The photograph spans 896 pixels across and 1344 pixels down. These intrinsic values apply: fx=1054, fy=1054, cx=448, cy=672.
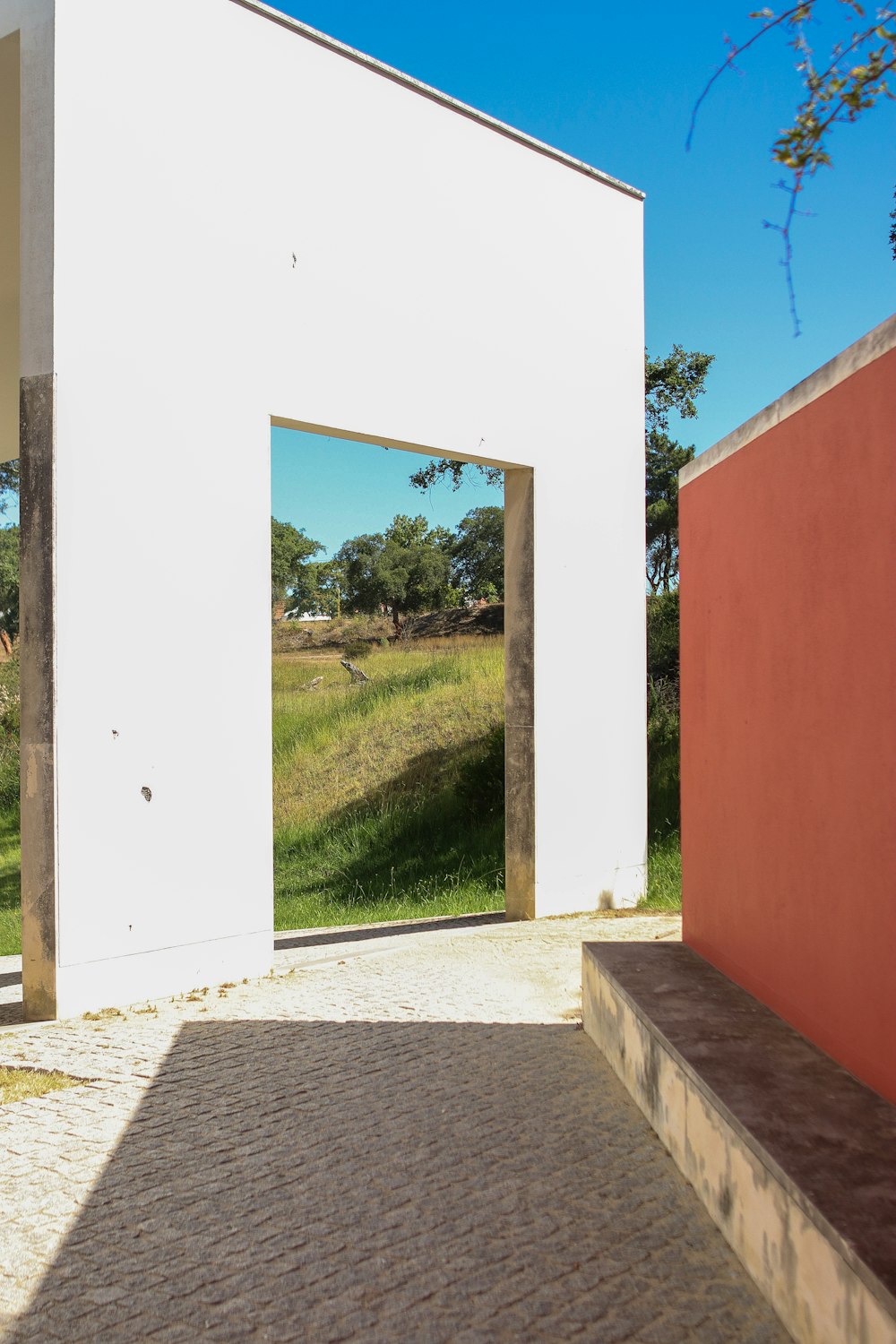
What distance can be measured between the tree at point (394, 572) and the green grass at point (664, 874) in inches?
894

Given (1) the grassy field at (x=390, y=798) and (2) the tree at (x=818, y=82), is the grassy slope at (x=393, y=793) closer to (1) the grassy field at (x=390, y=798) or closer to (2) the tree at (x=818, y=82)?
(1) the grassy field at (x=390, y=798)

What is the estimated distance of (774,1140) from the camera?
93.4 inches

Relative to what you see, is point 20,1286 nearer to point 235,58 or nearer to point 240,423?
point 240,423

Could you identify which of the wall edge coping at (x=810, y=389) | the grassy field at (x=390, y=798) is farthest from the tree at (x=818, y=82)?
the grassy field at (x=390, y=798)

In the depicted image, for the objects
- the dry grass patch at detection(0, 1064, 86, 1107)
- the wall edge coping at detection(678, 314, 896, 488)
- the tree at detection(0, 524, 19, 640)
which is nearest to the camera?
the wall edge coping at detection(678, 314, 896, 488)

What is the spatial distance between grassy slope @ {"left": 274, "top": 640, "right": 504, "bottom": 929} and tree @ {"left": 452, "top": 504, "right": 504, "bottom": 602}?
51.8ft

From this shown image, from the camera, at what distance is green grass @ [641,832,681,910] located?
726cm

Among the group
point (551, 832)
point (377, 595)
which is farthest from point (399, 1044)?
point (377, 595)

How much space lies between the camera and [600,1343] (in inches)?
85.4

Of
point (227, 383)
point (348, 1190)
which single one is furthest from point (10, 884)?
point (348, 1190)

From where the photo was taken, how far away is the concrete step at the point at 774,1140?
1.95 metres

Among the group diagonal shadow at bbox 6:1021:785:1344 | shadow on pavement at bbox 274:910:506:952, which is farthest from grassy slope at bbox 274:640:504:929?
diagonal shadow at bbox 6:1021:785:1344

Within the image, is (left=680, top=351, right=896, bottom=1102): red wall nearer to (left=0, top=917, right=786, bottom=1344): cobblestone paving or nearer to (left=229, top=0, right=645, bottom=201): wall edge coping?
(left=0, top=917, right=786, bottom=1344): cobblestone paving

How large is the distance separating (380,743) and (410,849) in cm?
347
